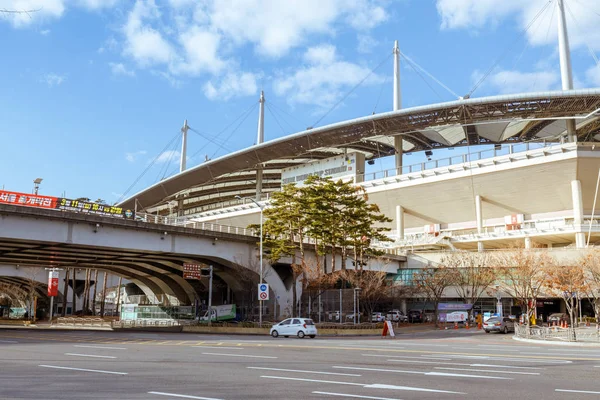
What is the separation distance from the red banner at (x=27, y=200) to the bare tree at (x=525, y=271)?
36.7 metres

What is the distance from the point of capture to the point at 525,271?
4781 cm

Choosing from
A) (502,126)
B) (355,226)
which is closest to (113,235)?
(355,226)

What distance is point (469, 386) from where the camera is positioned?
39.2 feet

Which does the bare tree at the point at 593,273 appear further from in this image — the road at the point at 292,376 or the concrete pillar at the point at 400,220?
the road at the point at 292,376

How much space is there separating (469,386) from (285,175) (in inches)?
3167

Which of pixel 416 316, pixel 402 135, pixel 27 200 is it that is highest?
pixel 402 135

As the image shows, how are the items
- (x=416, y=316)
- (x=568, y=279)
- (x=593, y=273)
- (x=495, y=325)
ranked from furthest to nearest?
(x=416, y=316), (x=568, y=279), (x=593, y=273), (x=495, y=325)

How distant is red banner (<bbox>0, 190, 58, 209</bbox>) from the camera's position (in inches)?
1519

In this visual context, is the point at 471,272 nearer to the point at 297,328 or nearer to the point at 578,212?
the point at 578,212

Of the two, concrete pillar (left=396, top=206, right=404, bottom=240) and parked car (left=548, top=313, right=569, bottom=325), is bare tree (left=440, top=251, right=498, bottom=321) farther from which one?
concrete pillar (left=396, top=206, right=404, bottom=240)

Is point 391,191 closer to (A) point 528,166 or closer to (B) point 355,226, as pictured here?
(A) point 528,166

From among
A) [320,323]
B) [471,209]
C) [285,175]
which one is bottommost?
[320,323]

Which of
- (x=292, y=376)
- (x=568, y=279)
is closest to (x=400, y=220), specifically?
(x=568, y=279)

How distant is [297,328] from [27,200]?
21.3m
